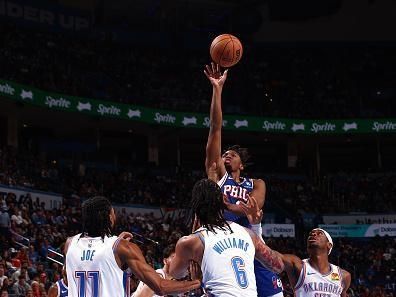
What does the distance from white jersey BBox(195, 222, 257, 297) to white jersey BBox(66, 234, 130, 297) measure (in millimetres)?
676

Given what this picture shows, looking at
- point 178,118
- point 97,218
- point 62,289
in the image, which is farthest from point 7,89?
point 97,218

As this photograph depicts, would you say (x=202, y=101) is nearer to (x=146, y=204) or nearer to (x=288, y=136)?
(x=288, y=136)

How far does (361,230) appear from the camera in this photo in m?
28.4

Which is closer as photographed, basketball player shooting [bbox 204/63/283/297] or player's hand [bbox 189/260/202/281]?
player's hand [bbox 189/260/202/281]

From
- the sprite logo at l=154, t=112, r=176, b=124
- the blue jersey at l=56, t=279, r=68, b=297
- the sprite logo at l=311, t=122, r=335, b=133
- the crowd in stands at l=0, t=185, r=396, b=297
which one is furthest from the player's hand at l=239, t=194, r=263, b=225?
the sprite logo at l=311, t=122, r=335, b=133

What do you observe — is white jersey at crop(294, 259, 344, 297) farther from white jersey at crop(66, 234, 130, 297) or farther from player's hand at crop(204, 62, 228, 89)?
white jersey at crop(66, 234, 130, 297)

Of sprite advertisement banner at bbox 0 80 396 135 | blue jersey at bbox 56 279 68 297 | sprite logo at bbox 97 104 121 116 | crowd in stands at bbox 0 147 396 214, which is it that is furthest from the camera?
sprite logo at bbox 97 104 121 116

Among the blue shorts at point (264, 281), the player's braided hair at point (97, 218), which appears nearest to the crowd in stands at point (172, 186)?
the blue shorts at point (264, 281)

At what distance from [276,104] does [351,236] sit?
9327 millimetres

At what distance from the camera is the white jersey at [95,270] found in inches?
199

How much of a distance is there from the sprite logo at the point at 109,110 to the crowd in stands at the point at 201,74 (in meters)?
0.63

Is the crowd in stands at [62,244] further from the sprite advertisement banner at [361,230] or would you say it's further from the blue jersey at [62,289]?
the blue jersey at [62,289]

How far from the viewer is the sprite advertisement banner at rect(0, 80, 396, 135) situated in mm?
27688

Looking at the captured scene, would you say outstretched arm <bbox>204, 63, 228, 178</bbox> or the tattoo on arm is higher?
outstretched arm <bbox>204, 63, 228, 178</bbox>
